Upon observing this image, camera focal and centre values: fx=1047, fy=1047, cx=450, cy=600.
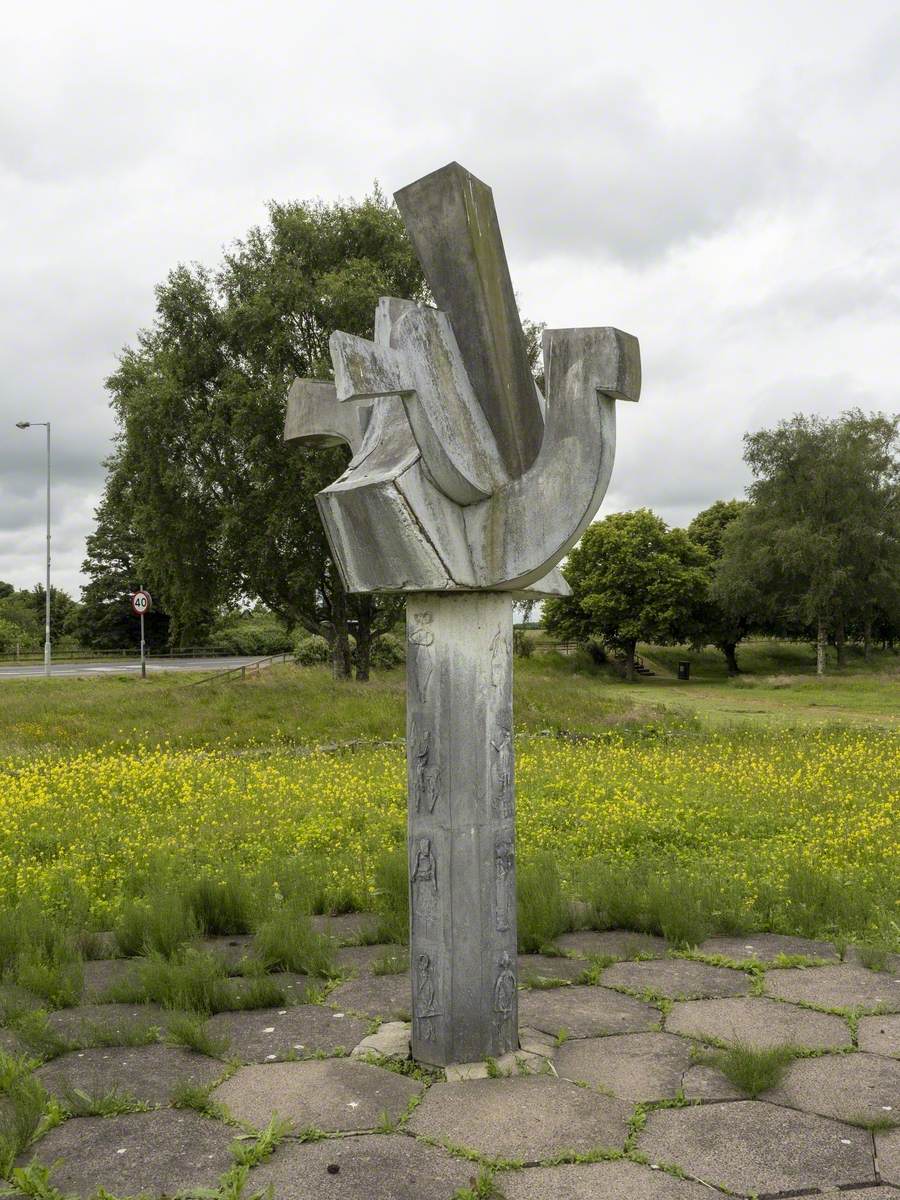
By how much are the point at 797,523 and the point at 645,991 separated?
39.3 metres

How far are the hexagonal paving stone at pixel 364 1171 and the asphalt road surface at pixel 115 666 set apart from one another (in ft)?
110

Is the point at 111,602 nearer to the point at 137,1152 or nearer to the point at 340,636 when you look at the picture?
the point at 340,636

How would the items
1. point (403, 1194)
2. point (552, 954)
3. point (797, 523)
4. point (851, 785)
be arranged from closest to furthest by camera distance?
point (403, 1194) → point (552, 954) → point (851, 785) → point (797, 523)

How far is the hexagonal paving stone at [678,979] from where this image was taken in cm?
520

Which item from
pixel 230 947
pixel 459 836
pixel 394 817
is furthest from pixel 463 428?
pixel 394 817

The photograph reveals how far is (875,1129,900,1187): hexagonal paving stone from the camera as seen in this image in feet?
11.0

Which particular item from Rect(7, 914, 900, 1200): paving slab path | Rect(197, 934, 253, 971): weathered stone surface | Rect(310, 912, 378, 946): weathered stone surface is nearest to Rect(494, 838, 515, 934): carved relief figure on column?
Rect(7, 914, 900, 1200): paving slab path

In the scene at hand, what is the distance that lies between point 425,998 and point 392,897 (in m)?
2.58

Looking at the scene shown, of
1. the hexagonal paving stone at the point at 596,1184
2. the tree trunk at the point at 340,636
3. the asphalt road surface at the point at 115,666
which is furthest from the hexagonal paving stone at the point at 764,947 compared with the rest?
the asphalt road surface at the point at 115,666

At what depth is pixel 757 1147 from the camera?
354 cm

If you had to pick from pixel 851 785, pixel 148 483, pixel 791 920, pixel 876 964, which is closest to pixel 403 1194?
pixel 876 964

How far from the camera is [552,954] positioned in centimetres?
590

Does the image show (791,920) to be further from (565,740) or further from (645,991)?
(565,740)

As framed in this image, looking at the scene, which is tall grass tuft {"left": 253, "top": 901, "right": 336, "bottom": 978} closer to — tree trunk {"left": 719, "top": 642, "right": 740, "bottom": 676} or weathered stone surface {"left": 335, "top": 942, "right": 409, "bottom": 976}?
weathered stone surface {"left": 335, "top": 942, "right": 409, "bottom": 976}
